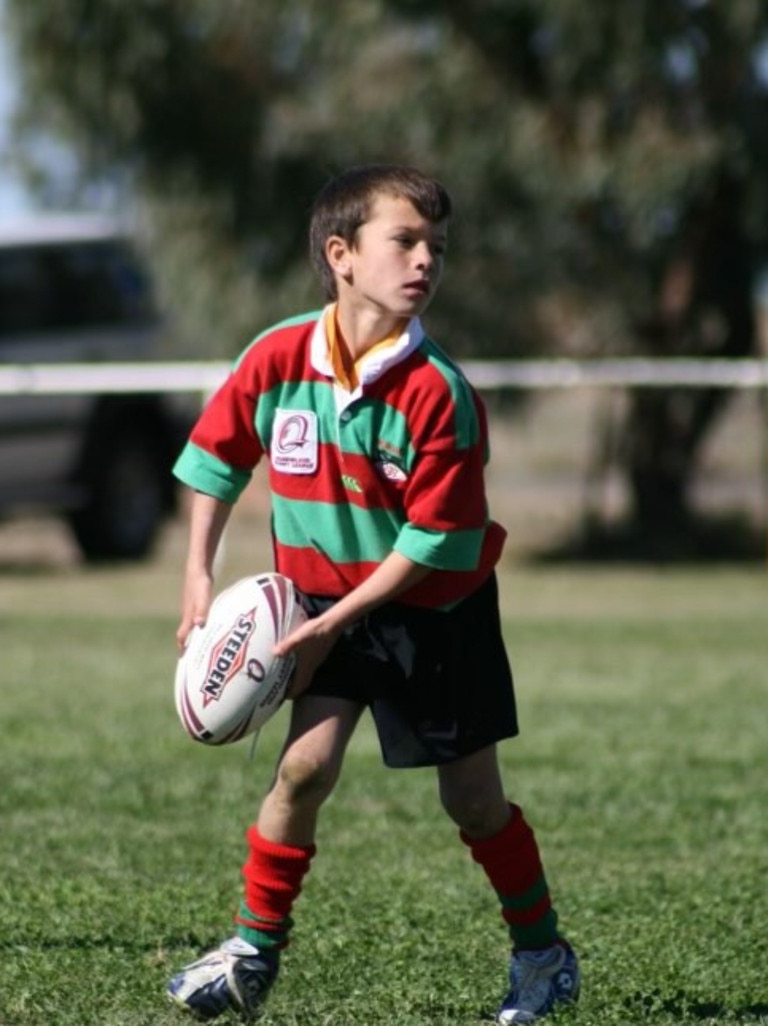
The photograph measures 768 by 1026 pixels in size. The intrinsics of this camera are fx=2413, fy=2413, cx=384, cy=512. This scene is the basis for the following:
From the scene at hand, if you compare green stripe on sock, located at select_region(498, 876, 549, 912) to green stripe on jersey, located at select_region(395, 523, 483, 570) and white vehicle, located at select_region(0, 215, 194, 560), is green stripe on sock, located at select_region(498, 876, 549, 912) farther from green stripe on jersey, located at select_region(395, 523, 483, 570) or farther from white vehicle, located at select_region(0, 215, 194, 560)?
white vehicle, located at select_region(0, 215, 194, 560)

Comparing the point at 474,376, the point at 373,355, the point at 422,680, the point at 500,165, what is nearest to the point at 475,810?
the point at 422,680

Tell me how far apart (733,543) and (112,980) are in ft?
48.8

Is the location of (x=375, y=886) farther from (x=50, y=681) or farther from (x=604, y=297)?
(x=604, y=297)

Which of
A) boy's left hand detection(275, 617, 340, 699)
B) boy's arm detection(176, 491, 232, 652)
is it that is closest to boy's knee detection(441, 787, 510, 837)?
boy's left hand detection(275, 617, 340, 699)

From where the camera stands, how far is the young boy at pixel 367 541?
450cm

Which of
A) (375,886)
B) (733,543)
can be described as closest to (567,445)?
(733,543)

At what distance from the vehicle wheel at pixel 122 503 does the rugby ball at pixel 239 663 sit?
1238cm

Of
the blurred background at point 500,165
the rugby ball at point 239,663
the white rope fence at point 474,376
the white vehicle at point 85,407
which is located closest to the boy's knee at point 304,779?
the rugby ball at point 239,663

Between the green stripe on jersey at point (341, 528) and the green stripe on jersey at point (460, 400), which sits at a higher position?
the green stripe on jersey at point (460, 400)

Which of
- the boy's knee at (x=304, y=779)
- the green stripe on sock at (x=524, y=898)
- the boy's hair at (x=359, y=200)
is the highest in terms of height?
the boy's hair at (x=359, y=200)

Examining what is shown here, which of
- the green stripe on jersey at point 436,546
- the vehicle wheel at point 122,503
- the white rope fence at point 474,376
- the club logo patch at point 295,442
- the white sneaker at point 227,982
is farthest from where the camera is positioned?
the vehicle wheel at point 122,503

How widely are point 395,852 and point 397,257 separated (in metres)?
2.57

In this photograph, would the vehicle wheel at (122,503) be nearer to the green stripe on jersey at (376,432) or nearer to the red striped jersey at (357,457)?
the red striped jersey at (357,457)

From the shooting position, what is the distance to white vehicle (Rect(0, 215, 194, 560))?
16.3 meters
